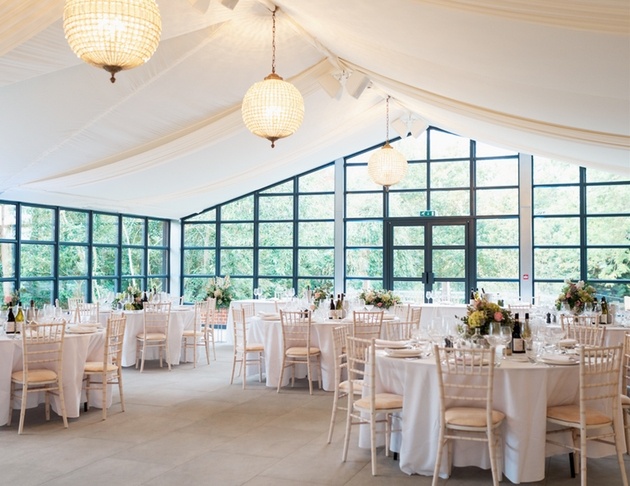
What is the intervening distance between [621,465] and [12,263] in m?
10.2

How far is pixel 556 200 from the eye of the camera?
13.4m

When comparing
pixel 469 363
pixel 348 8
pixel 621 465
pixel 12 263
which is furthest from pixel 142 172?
pixel 621 465

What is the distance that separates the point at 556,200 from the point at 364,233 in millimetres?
4199

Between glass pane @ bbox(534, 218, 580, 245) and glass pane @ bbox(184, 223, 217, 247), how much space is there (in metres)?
7.56

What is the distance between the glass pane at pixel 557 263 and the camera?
13.3 metres

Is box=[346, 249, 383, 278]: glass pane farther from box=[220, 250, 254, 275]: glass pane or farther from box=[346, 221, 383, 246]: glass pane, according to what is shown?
box=[220, 250, 254, 275]: glass pane

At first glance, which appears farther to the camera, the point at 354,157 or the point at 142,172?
the point at 354,157

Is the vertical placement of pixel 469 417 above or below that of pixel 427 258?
below

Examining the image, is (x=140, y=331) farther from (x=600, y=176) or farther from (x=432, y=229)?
(x=600, y=176)

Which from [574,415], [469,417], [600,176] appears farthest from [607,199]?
[469,417]

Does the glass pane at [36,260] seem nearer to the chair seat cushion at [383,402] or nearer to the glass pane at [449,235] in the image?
the glass pane at [449,235]

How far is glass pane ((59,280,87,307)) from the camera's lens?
40.7ft

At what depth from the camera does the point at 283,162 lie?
13.0 metres

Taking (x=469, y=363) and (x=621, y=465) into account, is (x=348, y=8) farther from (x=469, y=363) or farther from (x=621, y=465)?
(x=621, y=465)
